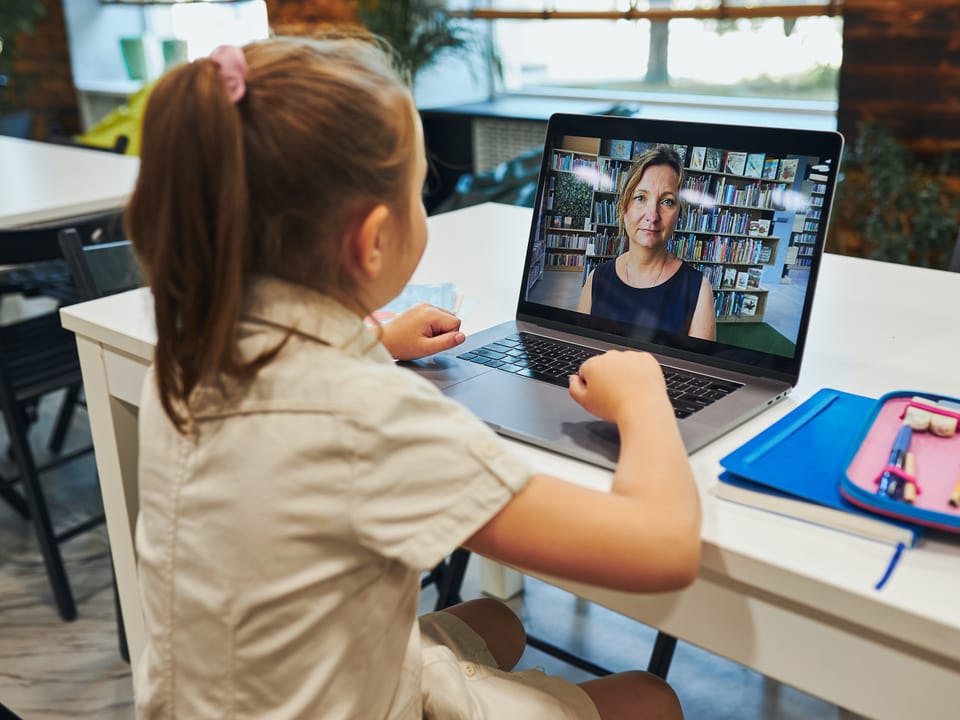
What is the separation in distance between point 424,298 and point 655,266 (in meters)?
0.34

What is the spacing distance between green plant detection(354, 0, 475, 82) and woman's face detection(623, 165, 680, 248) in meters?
2.63

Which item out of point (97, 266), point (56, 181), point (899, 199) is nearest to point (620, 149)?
point (97, 266)

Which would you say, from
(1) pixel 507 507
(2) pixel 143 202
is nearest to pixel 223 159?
(2) pixel 143 202

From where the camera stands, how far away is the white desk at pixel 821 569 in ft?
2.10

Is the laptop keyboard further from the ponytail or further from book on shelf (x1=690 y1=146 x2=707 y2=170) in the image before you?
the ponytail

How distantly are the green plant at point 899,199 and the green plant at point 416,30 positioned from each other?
1513 mm

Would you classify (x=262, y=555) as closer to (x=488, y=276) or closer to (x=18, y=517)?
(x=488, y=276)

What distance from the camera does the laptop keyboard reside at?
0.90m

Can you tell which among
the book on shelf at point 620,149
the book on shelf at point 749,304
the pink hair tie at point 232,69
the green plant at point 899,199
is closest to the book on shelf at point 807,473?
the book on shelf at point 749,304

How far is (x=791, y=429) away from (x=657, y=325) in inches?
8.9

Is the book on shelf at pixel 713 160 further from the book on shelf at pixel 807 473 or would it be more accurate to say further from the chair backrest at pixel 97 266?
the chair backrest at pixel 97 266

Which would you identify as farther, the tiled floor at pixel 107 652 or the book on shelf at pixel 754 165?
the tiled floor at pixel 107 652

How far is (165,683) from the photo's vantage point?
0.75m

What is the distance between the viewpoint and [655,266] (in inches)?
39.4
